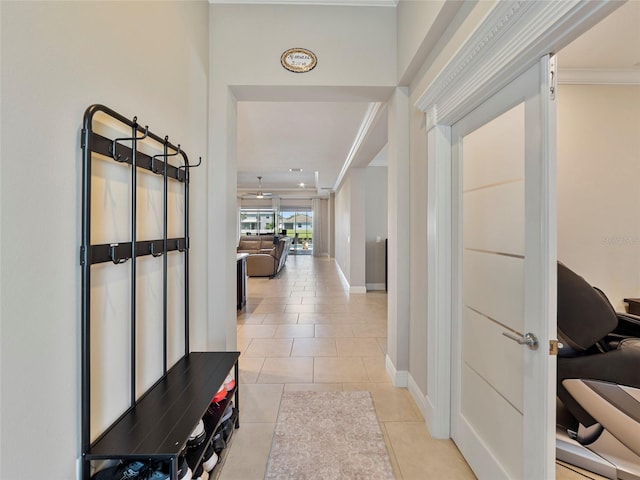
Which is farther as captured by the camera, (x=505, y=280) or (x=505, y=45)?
(x=505, y=280)

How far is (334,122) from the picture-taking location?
411cm

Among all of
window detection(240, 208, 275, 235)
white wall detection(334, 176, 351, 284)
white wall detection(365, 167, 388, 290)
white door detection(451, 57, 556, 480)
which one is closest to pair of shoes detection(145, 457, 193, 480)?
white door detection(451, 57, 556, 480)

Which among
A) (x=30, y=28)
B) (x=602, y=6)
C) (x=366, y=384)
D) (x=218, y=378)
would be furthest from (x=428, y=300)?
(x=30, y=28)

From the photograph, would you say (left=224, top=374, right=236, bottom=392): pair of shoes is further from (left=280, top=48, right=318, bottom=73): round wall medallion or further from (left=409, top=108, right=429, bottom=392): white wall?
(left=280, top=48, right=318, bottom=73): round wall medallion

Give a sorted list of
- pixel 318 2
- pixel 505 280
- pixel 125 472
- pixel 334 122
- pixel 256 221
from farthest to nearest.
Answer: pixel 256 221, pixel 334 122, pixel 318 2, pixel 505 280, pixel 125 472

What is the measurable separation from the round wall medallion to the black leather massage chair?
2220 millimetres

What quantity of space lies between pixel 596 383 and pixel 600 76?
8.26 ft

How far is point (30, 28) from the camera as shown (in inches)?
35.0

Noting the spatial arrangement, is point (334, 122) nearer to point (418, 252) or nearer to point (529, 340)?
point (418, 252)

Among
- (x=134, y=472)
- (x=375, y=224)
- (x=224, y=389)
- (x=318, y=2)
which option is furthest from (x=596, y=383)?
(x=375, y=224)

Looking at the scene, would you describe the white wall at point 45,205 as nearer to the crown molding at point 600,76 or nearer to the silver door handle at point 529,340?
the silver door handle at point 529,340

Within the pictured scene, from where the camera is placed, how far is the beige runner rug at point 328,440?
1.64 meters

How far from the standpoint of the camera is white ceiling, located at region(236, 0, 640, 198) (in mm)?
2201

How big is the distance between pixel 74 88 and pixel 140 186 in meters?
0.50
